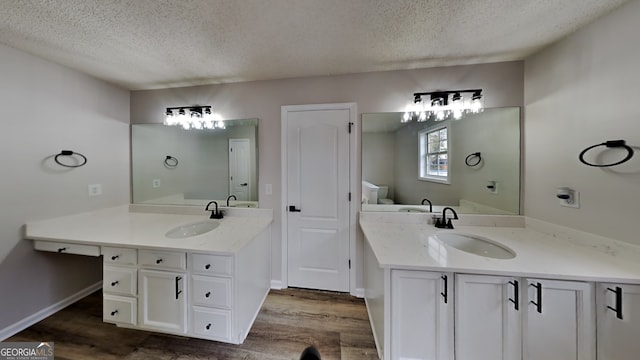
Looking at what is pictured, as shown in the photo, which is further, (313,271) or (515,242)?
(313,271)

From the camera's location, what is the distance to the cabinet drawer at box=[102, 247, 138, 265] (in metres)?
1.55

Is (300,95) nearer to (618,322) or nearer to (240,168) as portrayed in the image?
(240,168)

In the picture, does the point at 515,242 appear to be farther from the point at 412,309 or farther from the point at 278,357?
the point at 278,357

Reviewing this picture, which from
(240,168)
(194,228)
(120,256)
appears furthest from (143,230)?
(240,168)

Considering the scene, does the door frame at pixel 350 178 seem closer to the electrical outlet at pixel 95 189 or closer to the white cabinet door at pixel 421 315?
the white cabinet door at pixel 421 315

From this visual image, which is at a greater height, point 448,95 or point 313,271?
point 448,95

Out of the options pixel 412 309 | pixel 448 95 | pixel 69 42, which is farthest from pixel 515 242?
pixel 69 42

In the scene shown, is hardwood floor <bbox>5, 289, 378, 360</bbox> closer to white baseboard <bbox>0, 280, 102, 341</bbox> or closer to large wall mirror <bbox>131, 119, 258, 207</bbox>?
white baseboard <bbox>0, 280, 102, 341</bbox>

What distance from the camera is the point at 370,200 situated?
7.06ft

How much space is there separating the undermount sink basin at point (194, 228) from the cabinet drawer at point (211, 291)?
706mm

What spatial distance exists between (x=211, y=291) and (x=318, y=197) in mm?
1243

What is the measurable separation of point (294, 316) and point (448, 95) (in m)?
2.58

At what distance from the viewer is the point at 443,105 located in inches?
78.1

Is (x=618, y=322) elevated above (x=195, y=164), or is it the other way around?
(x=195, y=164)
